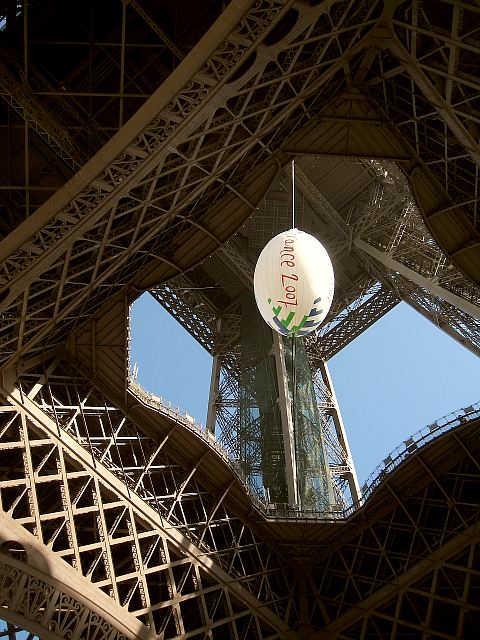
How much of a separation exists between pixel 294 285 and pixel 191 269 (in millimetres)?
4722

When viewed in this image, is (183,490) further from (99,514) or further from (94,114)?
(94,114)

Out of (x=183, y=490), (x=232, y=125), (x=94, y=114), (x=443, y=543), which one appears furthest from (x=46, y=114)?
(x=443, y=543)

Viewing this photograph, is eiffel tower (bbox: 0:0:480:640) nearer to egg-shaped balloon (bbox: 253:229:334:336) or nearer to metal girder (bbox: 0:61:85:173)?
metal girder (bbox: 0:61:85:173)

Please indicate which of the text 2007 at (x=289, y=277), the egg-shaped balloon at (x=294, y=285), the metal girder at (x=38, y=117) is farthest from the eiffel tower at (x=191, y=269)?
the text 2007 at (x=289, y=277)

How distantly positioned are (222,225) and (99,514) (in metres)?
8.10

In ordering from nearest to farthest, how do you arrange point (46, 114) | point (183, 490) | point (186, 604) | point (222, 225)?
point (46, 114) → point (222, 225) → point (183, 490) → point (186, 604)

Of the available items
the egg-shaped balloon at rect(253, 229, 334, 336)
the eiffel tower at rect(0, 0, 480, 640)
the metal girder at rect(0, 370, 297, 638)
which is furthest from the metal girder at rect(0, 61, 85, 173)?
the metal girder at rect(0, 370, 297, 638)

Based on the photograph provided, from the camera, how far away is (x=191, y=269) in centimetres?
1994

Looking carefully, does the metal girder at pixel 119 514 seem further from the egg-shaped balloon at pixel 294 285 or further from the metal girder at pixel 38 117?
the metal girder at pixel 38 117

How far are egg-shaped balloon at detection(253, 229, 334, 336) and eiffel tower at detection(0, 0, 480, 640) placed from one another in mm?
1892

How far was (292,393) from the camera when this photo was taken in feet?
93.4

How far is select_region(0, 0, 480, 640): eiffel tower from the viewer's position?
13969 mm

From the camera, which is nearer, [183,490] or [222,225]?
[222,225]

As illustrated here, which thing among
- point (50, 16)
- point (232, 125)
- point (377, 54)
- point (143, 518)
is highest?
point (50, 16)
